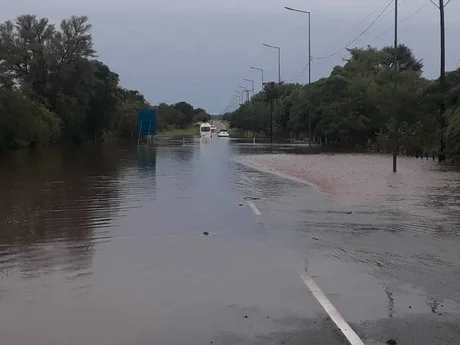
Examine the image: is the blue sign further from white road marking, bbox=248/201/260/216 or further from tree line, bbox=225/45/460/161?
white road marking, bbox=248/201/260/216

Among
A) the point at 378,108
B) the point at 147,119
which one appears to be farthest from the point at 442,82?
the point at 147,119

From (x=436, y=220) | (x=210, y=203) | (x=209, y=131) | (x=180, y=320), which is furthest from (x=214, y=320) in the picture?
(x=209, y=131)

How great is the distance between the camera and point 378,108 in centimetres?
5744

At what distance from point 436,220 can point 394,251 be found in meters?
3.92

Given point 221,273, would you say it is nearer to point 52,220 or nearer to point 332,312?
point 332,312

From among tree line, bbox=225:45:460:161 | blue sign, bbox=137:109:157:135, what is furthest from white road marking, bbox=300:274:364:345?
blue sign, bbox=137:109:157:135

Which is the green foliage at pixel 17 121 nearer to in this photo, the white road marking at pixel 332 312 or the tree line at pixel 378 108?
the tree line at pixel 378 108

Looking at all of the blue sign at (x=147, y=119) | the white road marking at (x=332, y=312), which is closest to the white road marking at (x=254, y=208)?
the white road marking at (x=332, y=312)

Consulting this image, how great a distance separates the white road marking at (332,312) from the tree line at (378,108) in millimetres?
20216

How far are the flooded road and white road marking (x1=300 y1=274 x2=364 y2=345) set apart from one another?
7 centimetres

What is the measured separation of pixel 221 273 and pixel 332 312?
2171 mm

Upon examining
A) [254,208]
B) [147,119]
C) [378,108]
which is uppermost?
[378,108]

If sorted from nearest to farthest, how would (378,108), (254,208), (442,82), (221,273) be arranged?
(221,273)
(254,208)
(442,82)
(378,108)

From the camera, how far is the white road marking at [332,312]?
5.81 metres
